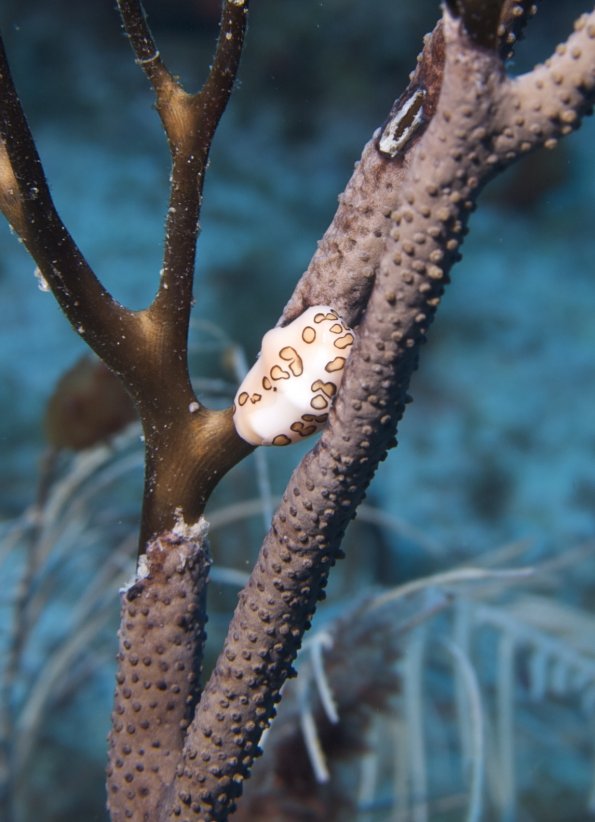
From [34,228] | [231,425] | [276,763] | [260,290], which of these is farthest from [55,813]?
[260,290]

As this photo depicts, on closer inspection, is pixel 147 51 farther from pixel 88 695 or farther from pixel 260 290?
pixel 260 290

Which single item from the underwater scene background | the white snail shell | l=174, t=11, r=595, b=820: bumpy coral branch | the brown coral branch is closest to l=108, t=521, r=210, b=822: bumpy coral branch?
l=174, t=11, r=595, b=820: bumpy coral branch

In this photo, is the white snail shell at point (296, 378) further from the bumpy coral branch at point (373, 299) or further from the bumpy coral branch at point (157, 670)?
the bumpy coral branch at point (157, 670)

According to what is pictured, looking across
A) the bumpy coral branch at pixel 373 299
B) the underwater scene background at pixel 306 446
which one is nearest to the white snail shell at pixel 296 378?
the bumpy coral branch at pixel 373 299

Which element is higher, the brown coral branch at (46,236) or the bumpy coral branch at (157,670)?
the brown coral branch at (46,236)

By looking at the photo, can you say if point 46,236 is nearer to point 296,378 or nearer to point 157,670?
point 296,378

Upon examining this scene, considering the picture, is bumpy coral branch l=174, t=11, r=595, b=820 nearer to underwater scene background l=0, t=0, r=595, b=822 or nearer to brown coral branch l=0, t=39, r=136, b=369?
brown coral branch l=0, t=39, r=136, b=369

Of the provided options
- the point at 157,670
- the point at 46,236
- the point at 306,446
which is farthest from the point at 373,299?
the point at 306,446

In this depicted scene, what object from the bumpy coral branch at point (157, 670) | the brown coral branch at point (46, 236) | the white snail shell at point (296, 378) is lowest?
the bumpy coral branch at point (157, 670)
